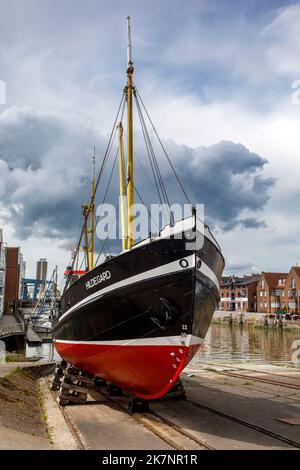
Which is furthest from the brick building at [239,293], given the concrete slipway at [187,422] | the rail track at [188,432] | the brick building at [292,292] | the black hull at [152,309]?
the black hull at [152,309]

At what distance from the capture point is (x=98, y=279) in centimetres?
1055

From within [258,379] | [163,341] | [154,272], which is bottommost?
[258,379]

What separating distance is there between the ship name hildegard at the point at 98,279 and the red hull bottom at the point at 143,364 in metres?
1.62

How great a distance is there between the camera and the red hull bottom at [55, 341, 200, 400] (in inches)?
338

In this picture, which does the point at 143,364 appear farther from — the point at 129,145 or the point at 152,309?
the point at 129,145

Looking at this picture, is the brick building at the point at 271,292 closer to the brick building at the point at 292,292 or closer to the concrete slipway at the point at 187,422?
the brick building at the point at 292,292

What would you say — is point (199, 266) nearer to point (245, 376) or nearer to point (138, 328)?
point (138, 328)

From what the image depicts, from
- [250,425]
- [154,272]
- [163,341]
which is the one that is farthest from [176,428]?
[154,272]

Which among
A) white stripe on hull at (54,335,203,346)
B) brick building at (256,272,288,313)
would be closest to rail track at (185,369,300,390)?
white stripe on hull at (54,335,203,346)

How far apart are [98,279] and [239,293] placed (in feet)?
335

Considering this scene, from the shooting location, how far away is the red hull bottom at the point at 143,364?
8586 mm

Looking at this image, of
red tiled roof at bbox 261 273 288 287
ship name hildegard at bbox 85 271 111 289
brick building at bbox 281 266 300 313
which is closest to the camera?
ship name hildegard at bbox 85 271 111 289

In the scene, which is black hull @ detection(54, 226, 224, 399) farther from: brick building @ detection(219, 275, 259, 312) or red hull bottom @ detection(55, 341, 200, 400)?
brick building @ detection(219, 275, 259, 312)

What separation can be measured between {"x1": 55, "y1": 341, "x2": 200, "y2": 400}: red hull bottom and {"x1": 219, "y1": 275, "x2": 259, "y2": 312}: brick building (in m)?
97.7
